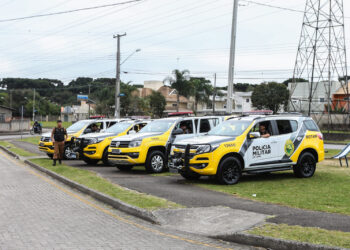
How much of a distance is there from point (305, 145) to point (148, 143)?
5006 millimetres

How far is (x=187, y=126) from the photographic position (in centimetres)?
1573

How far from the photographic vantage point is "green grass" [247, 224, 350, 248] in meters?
5.82

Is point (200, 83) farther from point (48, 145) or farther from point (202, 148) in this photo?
point (202, 148)

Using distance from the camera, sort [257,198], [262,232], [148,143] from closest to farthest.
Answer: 1. [262,232]
2. [257,198]
3. [148,143]

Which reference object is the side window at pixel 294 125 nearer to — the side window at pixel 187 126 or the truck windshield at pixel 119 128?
the side window at pixel 187 126

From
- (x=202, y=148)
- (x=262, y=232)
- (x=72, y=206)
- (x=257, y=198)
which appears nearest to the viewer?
(x=262, y=232)

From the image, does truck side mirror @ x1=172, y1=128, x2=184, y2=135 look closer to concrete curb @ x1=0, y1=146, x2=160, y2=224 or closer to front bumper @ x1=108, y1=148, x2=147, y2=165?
front bumper @ x1=108, y1=148, x2=147, y2=165

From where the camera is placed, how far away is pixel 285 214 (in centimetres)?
782

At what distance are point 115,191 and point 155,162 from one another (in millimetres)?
4474

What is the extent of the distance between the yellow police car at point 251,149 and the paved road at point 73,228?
3214 millimetres

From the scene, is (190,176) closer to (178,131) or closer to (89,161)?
(178,131)

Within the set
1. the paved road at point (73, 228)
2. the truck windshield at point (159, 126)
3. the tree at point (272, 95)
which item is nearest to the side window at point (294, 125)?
the truck windshield at point (159, 126)

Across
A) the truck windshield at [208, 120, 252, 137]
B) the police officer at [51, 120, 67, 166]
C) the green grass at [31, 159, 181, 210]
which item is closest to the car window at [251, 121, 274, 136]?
the truck windshield at [208, 120, 252, 137]

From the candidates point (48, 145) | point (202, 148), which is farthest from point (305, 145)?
point (48, 145)
